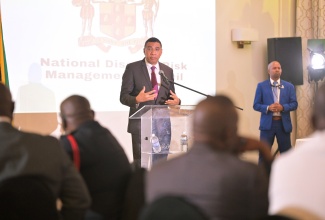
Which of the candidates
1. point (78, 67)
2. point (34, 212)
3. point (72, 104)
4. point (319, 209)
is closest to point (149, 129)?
point (78, 67)

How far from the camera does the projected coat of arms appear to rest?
7538 mm

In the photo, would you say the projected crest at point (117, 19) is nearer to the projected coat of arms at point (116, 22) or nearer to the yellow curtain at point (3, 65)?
the projected coat of arms at point (116, 22)

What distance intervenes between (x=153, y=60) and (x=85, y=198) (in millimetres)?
3915

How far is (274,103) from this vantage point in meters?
7.83

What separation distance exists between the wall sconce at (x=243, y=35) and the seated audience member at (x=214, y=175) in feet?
22.1

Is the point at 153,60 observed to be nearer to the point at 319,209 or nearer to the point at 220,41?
the point at 220,41

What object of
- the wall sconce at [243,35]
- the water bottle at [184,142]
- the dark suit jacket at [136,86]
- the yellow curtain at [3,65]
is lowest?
the water bottle at [184,142]

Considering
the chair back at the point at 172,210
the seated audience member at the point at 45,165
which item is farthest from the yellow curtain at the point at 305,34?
the chair back at the point at 172,210

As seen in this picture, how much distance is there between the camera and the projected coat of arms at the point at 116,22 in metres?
7.54

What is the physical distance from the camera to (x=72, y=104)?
10.8ft

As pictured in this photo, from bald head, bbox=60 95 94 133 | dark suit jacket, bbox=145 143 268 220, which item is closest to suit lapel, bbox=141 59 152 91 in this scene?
bald head, bbox=60 95 94 133

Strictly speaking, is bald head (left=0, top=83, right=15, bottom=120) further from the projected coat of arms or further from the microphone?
Result: the projected coat of arms

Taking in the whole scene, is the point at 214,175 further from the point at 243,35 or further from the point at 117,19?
the point at 243,35

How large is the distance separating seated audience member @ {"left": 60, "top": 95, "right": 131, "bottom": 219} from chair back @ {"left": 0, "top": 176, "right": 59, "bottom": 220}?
1.73 feet
